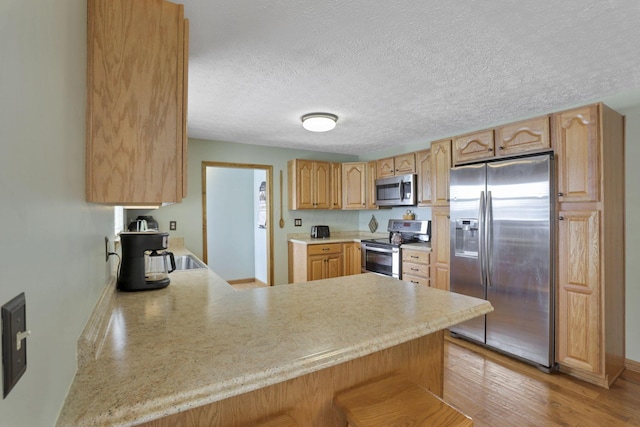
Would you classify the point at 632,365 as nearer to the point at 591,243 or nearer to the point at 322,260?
the point at 591,243

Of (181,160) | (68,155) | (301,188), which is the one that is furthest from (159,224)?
(68,155)

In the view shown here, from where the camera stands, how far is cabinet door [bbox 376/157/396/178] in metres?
4.56

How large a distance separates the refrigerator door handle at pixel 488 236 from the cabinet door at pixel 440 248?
1.68 feet

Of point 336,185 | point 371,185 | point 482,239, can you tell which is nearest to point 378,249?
point 371,185

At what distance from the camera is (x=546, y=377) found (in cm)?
252

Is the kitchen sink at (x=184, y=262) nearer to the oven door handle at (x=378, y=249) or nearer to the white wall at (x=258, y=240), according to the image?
the white wall at (x=258, y=240)

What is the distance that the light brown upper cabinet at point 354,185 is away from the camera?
5000 millimetres

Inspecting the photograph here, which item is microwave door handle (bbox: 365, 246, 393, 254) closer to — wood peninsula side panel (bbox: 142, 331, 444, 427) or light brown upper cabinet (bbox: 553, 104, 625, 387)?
light brown upper cabinet (bbox: 553, 104, 625, 387)

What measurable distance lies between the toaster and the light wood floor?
2.66m

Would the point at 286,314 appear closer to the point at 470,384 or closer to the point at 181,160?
the point at 181,160

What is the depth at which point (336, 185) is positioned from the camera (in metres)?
5.08

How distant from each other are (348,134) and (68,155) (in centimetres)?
351

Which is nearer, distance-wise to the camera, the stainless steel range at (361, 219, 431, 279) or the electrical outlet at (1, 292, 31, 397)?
the electrical outlet at (1, 292, 31, 397)

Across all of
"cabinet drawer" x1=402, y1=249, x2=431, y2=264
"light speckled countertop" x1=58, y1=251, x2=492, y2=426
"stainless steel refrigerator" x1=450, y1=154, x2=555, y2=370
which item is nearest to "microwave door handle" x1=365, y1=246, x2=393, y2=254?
"cabinet drawer" x1=402, y1=249, x2=431, y2=264
